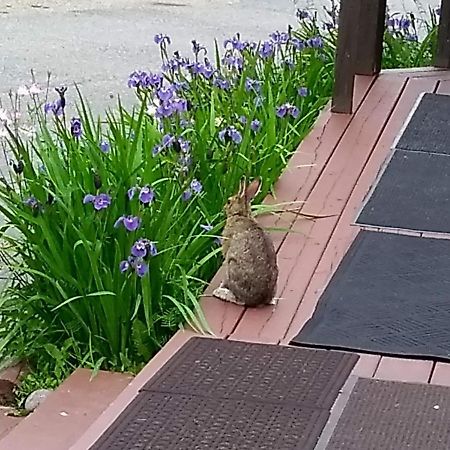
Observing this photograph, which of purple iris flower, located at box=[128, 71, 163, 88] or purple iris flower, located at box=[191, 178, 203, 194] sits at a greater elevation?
purple iris flower, located at box=[128, 71, 163, 88]

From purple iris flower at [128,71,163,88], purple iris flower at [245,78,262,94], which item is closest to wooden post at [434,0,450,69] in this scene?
purple iris flower at [245,78,262,94]

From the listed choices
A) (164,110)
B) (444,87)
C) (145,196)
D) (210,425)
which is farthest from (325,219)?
(444,87)

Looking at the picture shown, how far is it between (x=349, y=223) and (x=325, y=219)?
90 mm

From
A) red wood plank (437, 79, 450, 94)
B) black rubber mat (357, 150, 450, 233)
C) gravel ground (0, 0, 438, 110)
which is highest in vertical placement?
black rubber mat (357, 150, 450, 233)

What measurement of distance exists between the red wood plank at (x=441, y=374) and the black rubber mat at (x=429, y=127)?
189cm

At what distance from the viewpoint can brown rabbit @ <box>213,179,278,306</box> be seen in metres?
3.10

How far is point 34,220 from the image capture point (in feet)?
10.6

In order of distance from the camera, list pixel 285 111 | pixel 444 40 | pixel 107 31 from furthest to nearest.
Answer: pixel 107 31, pixel 444 40, pixel 285 111

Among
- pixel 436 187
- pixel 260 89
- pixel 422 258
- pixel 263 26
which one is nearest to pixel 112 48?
pixel 263 26

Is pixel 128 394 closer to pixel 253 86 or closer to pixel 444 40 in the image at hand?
pixel 253 86

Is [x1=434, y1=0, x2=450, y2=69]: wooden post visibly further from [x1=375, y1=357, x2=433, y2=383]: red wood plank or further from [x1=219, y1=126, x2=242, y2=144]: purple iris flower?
[x1=375, y1=357, x2=433, y2=383]: red wood plank

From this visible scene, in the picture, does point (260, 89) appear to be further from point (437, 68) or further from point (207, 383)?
point (207, 383)

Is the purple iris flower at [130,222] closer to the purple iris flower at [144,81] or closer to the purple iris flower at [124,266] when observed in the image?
the purple iris flower at [124,266]

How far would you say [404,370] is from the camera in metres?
2.83
